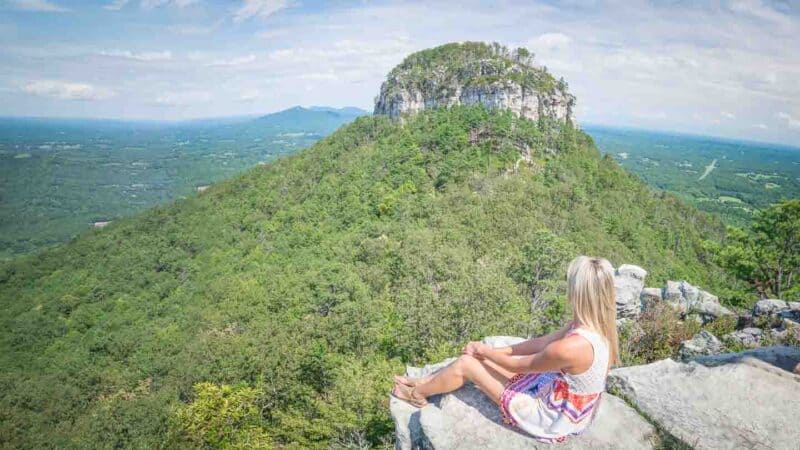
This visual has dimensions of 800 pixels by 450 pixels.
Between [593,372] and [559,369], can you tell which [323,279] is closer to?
[559,369]

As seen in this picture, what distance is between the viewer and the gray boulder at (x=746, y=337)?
12516mm

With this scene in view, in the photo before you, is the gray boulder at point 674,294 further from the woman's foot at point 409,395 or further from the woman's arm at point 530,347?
the woman's foot at point 409,395

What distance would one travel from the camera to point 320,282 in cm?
5009

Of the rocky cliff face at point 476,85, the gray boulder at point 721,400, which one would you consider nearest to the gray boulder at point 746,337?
the gray boulder at point 721,400

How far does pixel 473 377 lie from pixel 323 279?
45153 millimetres

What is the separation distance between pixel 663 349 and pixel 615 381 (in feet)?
18.4

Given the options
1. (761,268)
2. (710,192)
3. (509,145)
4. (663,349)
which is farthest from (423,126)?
(710,192)

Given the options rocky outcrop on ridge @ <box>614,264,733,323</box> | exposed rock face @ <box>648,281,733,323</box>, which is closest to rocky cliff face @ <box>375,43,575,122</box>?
rocky outcrop on ridge @ <box>614,264,733,323</box>

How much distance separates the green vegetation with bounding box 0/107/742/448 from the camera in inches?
1012

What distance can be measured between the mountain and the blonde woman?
9479 mm

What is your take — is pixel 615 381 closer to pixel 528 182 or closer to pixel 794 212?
pixel 794 212

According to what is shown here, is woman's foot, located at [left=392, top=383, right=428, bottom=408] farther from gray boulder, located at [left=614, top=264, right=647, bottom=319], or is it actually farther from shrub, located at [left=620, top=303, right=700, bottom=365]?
gray boulder, located at [left=614, top=264, right=647, bottom=319]

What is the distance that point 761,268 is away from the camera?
27078 mm

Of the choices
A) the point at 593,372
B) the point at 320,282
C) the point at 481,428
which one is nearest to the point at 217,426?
the point at 481,428
